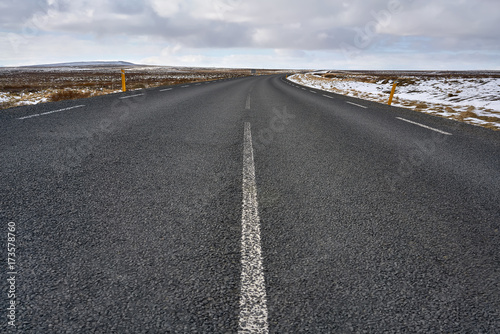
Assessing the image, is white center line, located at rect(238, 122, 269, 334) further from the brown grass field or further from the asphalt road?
the brown grass field

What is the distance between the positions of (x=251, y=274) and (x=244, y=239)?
1.30 ft

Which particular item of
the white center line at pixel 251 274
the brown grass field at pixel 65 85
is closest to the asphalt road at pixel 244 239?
the white center line at pixel 251 274

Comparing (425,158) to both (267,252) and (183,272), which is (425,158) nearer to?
(267,252)

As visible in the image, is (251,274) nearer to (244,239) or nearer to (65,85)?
(244,239)

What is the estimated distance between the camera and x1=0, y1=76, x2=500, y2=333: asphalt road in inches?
59.8

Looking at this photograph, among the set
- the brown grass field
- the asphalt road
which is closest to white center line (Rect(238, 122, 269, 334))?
the asphalt road

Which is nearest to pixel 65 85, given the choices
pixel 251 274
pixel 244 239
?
pixel 244 239

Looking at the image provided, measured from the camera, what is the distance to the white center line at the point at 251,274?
1462 mm

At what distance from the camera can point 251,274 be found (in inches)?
70.8

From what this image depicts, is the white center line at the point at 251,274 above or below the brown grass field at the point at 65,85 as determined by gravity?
below

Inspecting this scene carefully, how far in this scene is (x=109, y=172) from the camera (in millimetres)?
3447

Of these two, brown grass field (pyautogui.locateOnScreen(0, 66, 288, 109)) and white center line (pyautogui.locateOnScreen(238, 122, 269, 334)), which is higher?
brown grass field (pyautogui.locateOnScreen(0, 66, 288, 109))

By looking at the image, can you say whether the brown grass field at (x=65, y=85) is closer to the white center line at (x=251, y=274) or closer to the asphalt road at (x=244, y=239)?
the asphalt road at (x=244, y=239)

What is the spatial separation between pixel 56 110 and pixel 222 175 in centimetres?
629
